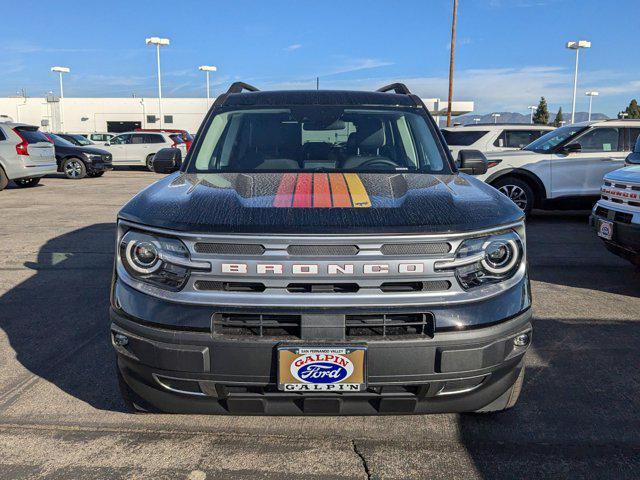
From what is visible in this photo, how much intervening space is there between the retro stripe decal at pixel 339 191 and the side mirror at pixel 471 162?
1.07 metres

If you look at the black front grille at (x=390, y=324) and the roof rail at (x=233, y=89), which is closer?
the black front grille at (x=390, y=324)

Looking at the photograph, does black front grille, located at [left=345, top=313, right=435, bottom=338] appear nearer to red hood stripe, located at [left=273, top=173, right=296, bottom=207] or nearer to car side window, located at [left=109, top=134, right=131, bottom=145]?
red hood stripe, located at [left=273, top=173, right=296, bottom=207]

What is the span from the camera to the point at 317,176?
317 cm

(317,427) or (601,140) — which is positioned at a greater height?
(601,140)

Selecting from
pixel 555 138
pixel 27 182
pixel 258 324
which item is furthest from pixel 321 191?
pixel 27 182

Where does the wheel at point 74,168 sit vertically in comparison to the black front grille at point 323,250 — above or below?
below

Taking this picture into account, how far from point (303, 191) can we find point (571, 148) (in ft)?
26.1

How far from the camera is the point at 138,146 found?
22.4 m

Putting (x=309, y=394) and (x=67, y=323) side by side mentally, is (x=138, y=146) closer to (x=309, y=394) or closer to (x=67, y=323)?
(x=67, y=323)

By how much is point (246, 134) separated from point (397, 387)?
2.14 m

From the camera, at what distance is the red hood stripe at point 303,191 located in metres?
2.48

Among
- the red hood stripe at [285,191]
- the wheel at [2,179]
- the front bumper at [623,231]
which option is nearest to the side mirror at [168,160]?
the red hood stripe at [285,191]

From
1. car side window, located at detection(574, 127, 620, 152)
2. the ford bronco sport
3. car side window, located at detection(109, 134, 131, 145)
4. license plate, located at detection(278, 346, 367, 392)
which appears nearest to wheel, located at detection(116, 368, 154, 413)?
the ford bronco sport

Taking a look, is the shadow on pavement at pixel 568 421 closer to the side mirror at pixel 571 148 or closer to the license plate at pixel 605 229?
the license plate at pixel 605 229
